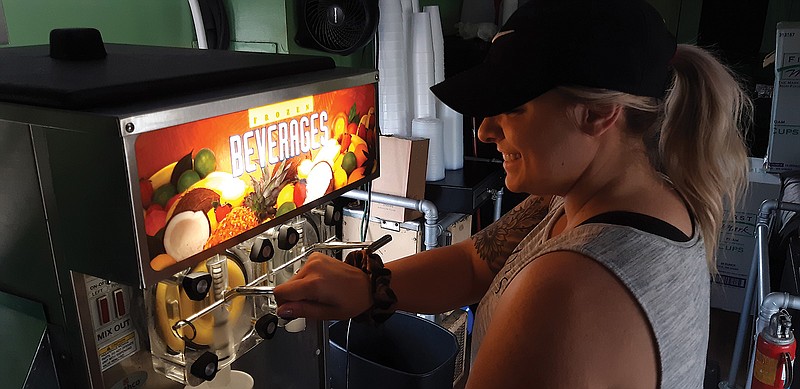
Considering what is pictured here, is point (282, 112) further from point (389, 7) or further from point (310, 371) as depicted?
point (389, 7)

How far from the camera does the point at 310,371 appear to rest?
141 cm

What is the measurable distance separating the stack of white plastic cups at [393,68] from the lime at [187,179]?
1.85 metres

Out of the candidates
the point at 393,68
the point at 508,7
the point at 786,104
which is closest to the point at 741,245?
the point at 786,104

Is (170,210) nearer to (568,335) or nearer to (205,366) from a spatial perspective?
(205,366)

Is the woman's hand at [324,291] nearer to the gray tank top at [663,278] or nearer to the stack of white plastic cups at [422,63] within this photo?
the gray tank top at [663,278]

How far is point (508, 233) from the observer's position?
1379 mm

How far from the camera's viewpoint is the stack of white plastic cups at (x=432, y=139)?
268cm

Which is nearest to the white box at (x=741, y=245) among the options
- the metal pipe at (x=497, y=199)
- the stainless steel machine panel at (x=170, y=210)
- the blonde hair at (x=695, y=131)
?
the metal pipe at (x=497, y=199)

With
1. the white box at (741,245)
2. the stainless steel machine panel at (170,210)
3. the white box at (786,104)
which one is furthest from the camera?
the white box at (741,245)

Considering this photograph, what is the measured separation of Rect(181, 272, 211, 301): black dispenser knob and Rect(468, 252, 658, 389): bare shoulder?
406mm

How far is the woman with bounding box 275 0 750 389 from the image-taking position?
2.79 ft

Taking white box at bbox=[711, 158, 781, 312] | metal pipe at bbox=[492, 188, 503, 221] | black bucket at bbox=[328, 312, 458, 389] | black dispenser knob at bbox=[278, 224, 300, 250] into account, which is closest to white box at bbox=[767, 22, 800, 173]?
white box at bbox=[711, 158, 781, 312]

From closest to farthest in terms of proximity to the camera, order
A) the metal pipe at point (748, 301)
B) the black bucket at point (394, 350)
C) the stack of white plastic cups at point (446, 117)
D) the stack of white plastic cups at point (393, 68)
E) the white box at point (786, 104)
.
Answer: the black bucket at point (394, 350) → the metal pipe at point (748, 301) → the stack of white plastic cups at point (393, 68) → the stack of white plastic cups at point (446, 117) → the white box at point (786, 104)

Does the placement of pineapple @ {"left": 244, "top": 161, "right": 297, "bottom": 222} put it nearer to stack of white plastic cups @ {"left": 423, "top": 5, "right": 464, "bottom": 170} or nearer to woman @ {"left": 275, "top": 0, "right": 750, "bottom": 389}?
woman @ {"left": 275, "top": 0, "right": 750, "bottom": 389}
